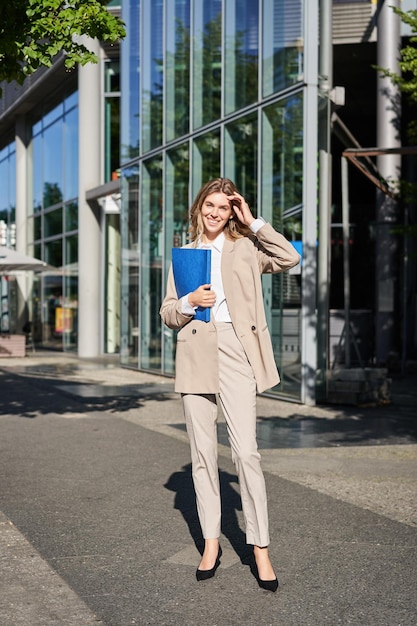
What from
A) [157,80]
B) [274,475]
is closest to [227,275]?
[274,475]

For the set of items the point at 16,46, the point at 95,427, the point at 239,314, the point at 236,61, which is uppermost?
the point at 236,61

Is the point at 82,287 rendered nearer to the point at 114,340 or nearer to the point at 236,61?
the point at 114,340

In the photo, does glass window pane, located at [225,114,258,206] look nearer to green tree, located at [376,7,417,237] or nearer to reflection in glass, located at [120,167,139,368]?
green tree, located at [376,7,417,237]

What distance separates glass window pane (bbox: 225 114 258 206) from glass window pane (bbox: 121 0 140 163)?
5024 mm

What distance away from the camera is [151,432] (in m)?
9.70

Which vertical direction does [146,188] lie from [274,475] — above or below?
above

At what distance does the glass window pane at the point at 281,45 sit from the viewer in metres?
12.9

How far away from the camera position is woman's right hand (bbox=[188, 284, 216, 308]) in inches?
165

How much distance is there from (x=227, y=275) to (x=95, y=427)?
20.1 feet

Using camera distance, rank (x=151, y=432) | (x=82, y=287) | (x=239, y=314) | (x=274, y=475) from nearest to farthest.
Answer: (x=239, y=314)
(x=274, y=475)
(x=151, y=432)
(x=82, y=287)

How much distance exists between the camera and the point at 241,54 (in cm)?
1459

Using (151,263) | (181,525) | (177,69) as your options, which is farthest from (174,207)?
(181,525)

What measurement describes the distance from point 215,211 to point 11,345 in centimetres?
2159

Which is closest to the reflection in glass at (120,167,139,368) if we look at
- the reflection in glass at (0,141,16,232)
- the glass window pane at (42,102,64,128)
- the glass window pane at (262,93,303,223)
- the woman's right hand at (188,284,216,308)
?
the glass window pane at (262,93,303,223)
